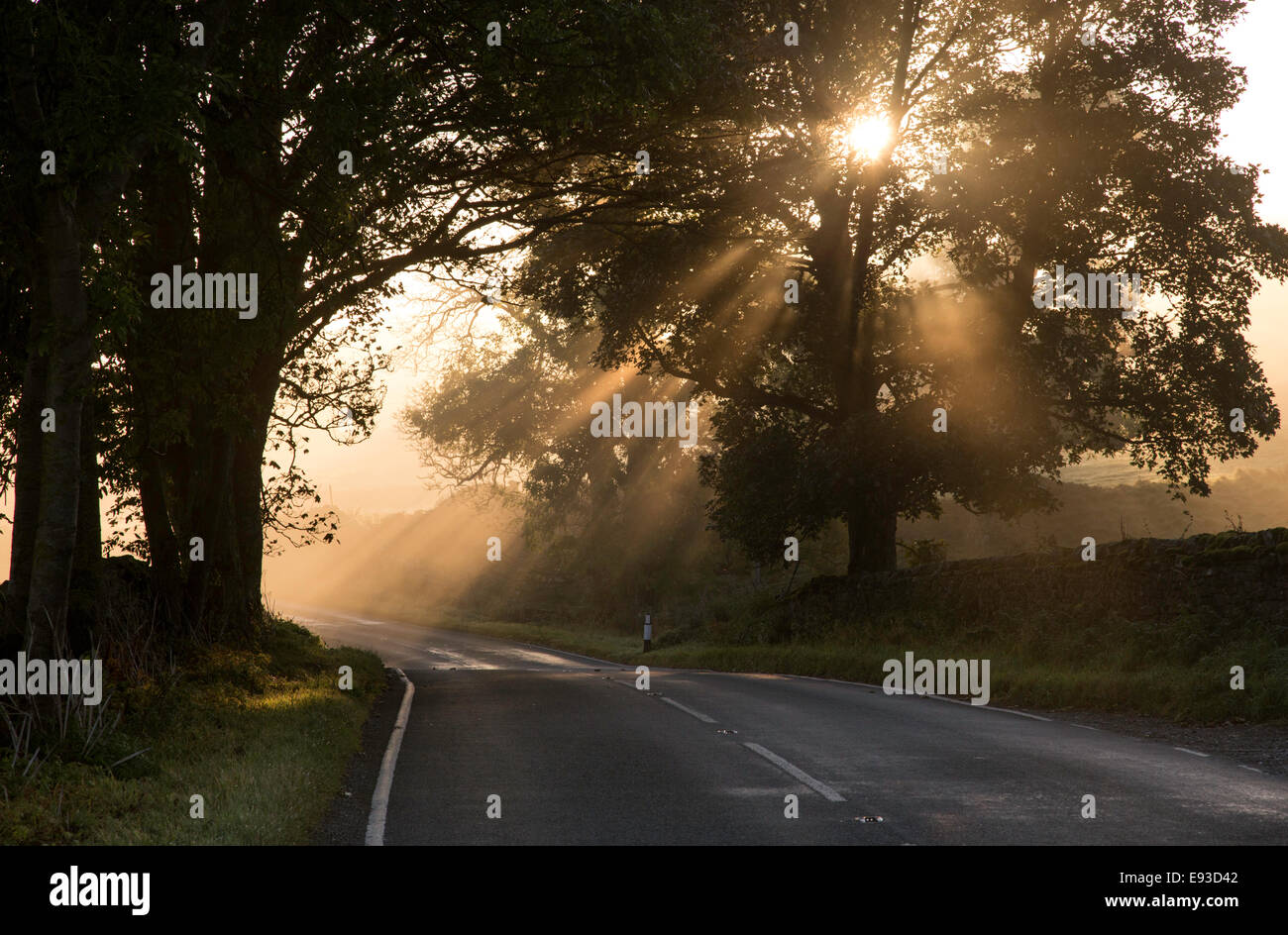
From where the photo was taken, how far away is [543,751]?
425 inches

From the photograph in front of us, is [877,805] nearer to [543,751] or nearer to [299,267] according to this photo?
[543,751]

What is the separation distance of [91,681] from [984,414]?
17.8 m

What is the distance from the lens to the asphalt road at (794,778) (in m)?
7.26

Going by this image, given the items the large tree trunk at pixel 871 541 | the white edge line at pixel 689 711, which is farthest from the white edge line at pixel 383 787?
the large tree trunk at pixel 871 541

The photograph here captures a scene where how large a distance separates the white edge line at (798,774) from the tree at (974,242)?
1167 centimetres

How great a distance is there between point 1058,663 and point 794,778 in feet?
32.0

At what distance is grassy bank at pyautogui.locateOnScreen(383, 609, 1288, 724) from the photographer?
13539mm

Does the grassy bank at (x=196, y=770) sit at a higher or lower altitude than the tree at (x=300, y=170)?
lower

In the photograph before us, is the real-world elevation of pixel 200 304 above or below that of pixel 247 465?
above

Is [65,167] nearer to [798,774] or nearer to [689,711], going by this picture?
[798,774]

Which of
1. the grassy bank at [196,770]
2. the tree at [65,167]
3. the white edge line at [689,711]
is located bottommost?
the white edge line at [689,711]

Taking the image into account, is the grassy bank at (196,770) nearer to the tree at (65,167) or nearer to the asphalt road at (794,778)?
the asphalt road at (794,778)

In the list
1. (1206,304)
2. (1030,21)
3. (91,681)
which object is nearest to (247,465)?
(91,681)

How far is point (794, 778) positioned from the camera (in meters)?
9.30
